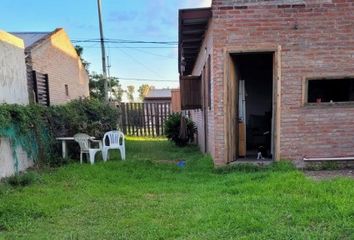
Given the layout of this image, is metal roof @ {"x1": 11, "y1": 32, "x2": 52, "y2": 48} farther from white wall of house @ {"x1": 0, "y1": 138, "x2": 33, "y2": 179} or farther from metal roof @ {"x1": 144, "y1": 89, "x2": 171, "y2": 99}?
metal roof @ {"x1": 144, "y1": 89, "x2": 171, "y2": 99}

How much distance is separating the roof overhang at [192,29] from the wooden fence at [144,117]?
5.74 meters

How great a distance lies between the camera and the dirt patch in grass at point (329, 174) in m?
6.03

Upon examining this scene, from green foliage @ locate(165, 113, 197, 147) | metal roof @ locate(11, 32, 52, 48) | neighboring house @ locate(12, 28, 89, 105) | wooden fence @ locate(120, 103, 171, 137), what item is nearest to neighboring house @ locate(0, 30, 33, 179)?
neighboring house @ locate(12, 28, 89, 105)

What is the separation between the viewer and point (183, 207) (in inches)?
182

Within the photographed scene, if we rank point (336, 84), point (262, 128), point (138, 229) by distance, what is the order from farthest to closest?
point (262, 128) → point (336, 84) → point (138, 229)

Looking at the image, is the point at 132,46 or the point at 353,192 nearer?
the point at 353,192

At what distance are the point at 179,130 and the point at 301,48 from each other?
Result: 695 centimetres

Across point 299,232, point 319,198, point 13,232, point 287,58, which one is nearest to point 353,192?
point 319,198

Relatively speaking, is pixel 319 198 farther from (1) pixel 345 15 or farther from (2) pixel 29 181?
(2) pixel 29 181

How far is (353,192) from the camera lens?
15.1ft

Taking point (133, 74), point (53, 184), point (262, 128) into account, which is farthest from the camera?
point (133, 74)

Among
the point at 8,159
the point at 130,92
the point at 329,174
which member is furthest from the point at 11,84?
the point at 130,92

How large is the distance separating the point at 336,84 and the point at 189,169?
3.76 meters

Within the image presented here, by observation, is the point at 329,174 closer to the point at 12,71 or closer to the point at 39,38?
the point at 12,71
